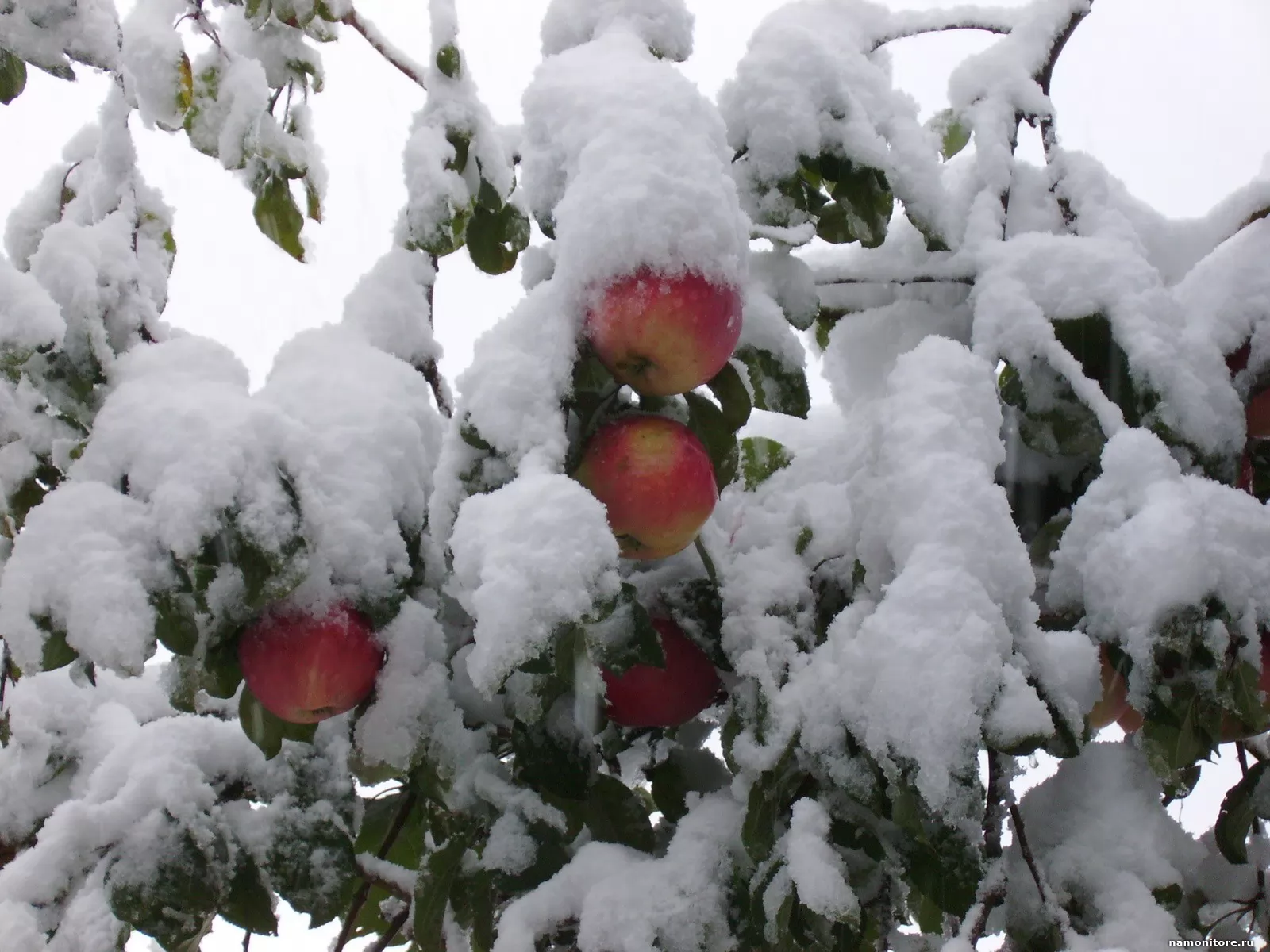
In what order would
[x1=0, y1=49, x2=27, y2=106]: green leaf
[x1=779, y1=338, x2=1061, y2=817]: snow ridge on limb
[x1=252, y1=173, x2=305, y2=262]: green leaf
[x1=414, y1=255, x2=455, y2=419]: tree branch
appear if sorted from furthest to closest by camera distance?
[x1=252, y1=173, x2=305, y2=262]: green leaf → [x1=0, y1=49, x2=27, y2=106]: green leaf → [x1=414, y1=255, x2=455, y2=419]: tree branch → [x1=779, y1=338, x2=1061, y2=817]: snow ridge on limb

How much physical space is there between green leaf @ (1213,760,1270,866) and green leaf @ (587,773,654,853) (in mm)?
449

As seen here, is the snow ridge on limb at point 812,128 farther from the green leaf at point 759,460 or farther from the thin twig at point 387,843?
the thin twig at point 387,843

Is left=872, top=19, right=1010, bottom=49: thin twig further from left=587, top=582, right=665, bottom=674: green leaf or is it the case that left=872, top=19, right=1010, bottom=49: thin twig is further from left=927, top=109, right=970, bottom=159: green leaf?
left=587, top=582, right=665, bottom=674: green leaf

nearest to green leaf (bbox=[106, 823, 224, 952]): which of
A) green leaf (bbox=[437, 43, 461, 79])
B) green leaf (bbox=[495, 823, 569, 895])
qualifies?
green leaf (bbox=[495, 823, 569, 895])

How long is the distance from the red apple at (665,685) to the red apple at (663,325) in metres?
0.21

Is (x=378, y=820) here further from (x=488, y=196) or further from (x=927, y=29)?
(x=927, y=29)

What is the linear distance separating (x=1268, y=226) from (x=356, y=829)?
0.90m

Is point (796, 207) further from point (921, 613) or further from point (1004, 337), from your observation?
point (921, 613)

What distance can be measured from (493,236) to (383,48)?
0.99 feet

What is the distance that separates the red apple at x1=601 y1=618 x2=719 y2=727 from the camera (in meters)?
0.77

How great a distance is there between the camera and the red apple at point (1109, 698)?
2.45 ft

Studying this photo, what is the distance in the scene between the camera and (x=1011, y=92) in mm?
888

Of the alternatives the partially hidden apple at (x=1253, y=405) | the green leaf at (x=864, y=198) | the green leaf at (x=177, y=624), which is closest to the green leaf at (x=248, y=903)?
the green leaf at (x=177, y=624)

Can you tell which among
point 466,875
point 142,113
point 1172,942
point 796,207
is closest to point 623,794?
point 466,875
